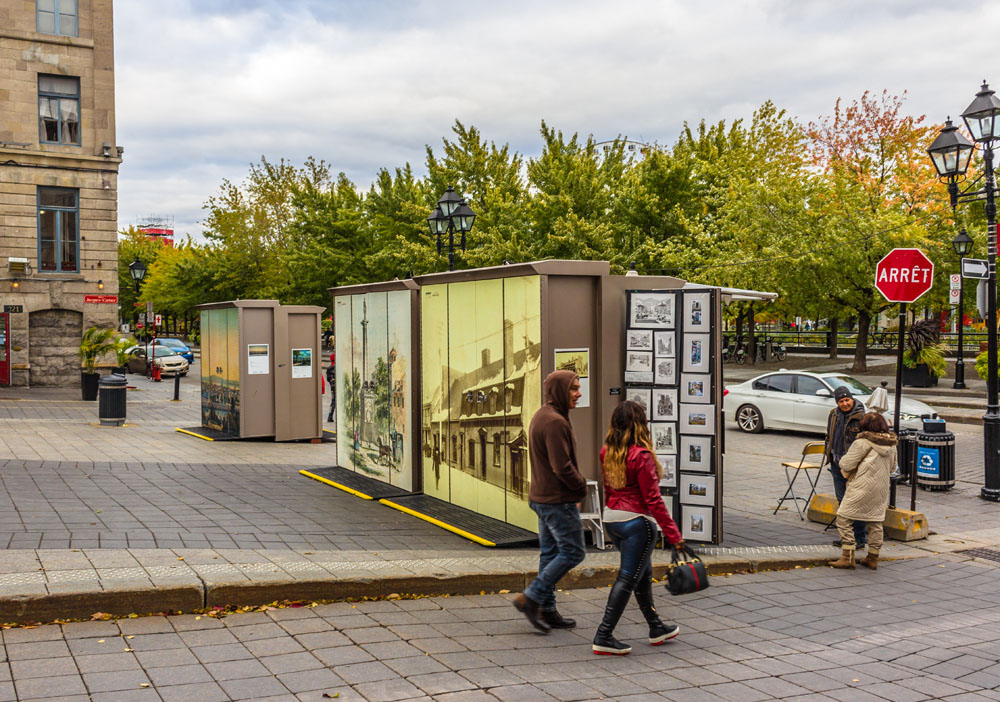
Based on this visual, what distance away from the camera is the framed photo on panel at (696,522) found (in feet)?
28.3

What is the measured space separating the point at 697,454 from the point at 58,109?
92.6 ft

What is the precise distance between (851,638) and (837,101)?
39.2 metres

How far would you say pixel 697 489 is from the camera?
338 inches

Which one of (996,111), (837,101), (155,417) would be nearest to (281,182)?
(837,101)

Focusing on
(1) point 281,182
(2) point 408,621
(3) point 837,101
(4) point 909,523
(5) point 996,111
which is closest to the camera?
(2) point 408,621

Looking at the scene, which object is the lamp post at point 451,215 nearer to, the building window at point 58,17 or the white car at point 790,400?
the white car at point 790,400

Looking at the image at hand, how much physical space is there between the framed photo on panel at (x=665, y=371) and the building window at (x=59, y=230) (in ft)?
88.1

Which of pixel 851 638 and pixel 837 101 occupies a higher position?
pixel 837 101

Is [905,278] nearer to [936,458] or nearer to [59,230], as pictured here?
[936,458]

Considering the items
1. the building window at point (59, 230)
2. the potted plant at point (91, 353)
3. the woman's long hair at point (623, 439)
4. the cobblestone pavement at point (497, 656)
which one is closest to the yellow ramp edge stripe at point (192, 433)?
the potted plant at point (91, 353)

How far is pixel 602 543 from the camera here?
823 cm

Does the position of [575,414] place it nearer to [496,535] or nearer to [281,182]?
[496,535]

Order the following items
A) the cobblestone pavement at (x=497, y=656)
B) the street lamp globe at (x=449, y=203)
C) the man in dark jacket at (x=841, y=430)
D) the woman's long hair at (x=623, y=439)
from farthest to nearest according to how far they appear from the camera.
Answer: the street lamp globe at (x=449, y=203) < the man in dark jacket at (x=841, y=430) < the woman's long hair at (x=623, y=439) < the cobblestone pavement at (x=497, y=656)

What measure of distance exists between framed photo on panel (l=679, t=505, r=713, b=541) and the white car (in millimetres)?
9940
